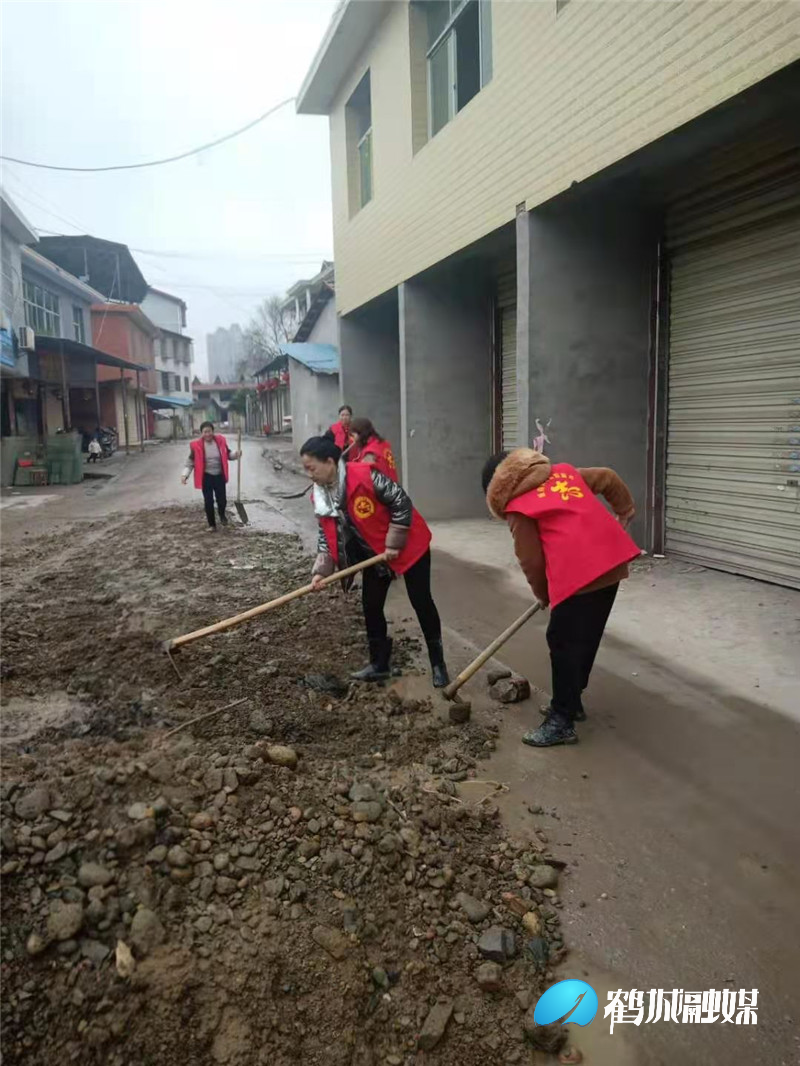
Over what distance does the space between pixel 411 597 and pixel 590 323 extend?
393cm

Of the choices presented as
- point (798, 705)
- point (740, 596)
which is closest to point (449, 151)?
point (740, 596)

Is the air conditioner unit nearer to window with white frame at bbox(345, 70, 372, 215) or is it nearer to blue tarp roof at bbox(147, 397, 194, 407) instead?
window with white frame at bbox(345, 70, 372, 215)

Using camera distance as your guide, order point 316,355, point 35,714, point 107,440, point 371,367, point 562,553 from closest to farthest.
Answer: point 562,553 < point 35,714 < point 371,367 < point 316,355 < point 107,440

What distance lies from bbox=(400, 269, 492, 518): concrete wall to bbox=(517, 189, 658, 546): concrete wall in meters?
3.39

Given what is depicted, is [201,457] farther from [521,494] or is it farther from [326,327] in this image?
[326,327]

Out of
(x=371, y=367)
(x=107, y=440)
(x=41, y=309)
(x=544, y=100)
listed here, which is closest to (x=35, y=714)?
(x=544, y=100)

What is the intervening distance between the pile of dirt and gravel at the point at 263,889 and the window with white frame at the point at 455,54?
7.31 meters

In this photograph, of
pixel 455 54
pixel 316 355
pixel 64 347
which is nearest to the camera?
pixel 455 54

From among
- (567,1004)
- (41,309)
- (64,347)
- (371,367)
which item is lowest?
(567,1004)

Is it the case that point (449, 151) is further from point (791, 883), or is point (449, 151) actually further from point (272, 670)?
point (791, 883)

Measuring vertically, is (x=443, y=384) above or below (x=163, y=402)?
below

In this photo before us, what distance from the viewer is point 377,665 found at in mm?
4402

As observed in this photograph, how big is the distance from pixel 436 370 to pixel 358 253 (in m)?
3.51

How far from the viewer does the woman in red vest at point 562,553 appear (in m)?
3.34
